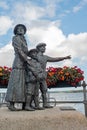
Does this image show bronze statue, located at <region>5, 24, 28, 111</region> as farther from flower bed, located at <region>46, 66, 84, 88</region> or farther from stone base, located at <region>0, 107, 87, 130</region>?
flower bed, located at <region>46, 66, 84, 88</region>

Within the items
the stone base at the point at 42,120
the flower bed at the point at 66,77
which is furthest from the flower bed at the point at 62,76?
the stone base at the point at 42,120

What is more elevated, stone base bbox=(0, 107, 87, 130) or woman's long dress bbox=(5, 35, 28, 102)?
woman's long dress bbox=(5, 35, 28, 102)

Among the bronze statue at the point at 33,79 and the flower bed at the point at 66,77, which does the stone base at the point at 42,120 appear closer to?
the bronze statue at the point at 33,79

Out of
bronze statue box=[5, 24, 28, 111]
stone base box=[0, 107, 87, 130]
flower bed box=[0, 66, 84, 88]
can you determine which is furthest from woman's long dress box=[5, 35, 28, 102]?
flower bed box=[0, 66, 84, 88]

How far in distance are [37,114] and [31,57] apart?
1166mm

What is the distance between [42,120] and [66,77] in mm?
2070

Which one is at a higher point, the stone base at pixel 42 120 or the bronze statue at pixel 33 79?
the bronze statue at pixel 33 79

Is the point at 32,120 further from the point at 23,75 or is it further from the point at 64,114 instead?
the point at 23,75

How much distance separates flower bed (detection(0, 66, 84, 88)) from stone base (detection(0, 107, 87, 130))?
5.44 ft

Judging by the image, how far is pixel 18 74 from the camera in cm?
623

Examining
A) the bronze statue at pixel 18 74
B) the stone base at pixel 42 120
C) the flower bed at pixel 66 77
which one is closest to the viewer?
the stone base at pixel 42 120

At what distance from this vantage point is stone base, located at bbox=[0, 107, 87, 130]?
5.41 metres

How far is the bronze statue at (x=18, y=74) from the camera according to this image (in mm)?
6148

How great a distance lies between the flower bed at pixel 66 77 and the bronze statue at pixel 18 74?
140 cm
